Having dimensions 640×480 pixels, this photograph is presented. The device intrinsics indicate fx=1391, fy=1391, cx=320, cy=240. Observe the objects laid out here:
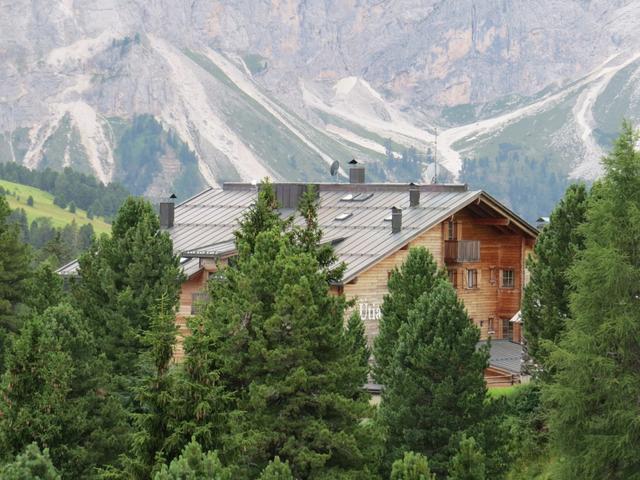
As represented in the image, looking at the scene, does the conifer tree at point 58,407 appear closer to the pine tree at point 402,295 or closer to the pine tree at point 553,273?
the pine tree at point 402,295

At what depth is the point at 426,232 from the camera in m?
75.8

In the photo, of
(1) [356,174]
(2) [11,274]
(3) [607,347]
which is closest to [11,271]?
(2) [11,274]

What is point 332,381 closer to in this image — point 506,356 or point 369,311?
point 369,311

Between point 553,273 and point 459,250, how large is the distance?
88.9 feet

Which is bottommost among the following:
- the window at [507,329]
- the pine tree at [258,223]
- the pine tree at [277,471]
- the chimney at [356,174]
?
the pine tree at [277,471]

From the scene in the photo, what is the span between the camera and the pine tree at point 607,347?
35.7 meters

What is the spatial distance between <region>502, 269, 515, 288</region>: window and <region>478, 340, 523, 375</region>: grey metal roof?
12.6 ft

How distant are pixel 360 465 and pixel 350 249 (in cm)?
3551

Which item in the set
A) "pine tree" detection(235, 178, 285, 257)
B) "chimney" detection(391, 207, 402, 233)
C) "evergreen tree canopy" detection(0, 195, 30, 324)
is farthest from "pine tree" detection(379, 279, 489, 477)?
"chimney" detection(391, 207, 402, 233)

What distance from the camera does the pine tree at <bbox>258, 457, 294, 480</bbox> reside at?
36500mm

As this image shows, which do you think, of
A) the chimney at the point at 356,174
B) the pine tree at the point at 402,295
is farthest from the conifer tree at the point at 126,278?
the chimney at the point at 356,174

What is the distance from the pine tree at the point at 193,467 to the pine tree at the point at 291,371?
502 centimetres

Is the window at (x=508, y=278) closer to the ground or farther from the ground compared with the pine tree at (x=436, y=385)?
farther from the ground

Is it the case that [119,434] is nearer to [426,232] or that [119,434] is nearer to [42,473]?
[42,473]
